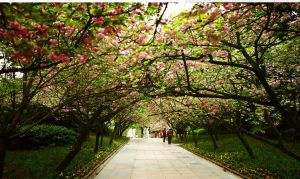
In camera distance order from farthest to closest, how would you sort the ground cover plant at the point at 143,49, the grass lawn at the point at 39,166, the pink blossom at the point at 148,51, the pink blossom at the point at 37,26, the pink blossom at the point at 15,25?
the grass lawn at the point at 39,166 → the pink blossom at the point at 148,51 → the ground cover plant at the point at 143,49 → the pink blossom at the point at 37,26 → the pink blossom at the point at 15,25

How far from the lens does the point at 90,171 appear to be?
45.0ft

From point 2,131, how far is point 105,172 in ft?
23.6

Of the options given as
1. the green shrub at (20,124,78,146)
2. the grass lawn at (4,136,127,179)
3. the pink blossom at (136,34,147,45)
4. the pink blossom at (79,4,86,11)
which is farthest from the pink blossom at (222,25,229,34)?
the green shrub at (20,124,78,146)

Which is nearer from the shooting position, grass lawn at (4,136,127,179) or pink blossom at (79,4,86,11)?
pink blossom at (79,4,86,11)

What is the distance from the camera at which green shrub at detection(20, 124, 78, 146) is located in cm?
1852

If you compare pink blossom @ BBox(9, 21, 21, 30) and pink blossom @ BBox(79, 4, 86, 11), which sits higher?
pink blossom @ BBox(79, 4, 86, 11)

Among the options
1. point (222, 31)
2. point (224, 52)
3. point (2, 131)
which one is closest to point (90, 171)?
point (2, 131)

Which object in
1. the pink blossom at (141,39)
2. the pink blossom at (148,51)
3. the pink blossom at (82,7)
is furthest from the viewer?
the pink blossom at (148,51)

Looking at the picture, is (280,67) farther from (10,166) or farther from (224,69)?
(10,166)

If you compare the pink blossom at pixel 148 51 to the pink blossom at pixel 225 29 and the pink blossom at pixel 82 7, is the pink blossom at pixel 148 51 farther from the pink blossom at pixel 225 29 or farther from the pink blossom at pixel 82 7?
the pink blossom at pixel 82 7

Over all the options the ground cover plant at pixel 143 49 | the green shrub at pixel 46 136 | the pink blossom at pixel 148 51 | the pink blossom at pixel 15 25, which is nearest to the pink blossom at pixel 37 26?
the ground cover plant at pixel 143 49

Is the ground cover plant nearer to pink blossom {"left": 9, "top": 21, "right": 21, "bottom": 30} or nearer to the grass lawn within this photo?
pink blossom {"left": 9, "top": 21, "right": 21, "bottom": 30}

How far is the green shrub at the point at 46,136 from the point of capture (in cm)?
1852

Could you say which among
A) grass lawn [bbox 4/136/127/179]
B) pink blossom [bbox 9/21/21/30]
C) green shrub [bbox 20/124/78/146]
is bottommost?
grass lawn [bbox 4/136/127/179]
